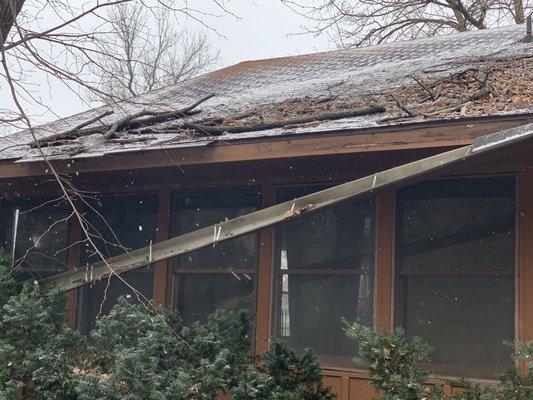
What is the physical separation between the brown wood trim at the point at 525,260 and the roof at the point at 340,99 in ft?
2.24

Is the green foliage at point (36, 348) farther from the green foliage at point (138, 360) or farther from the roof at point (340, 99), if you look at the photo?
the roof at point (340, 99)

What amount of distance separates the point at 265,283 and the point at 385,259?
44.9 inches

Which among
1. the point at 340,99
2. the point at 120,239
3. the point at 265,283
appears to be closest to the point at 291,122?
the point at 340,99

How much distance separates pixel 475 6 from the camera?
21.4 meters

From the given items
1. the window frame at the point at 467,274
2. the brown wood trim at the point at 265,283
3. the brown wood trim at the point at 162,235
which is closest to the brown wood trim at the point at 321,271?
the brown wood trim at the point at 265,283

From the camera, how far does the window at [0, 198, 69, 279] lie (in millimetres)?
8320

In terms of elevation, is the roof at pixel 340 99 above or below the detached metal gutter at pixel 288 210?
above

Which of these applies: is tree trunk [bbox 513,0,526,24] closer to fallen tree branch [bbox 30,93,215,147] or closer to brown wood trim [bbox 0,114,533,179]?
fallen tree branch [bbox 30,93,215,147]

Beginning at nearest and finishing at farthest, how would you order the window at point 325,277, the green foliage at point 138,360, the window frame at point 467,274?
the green foliage at point 138,360 → the window frame at point 467,274 → the window at point 325,277

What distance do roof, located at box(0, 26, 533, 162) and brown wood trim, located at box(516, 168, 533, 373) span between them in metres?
0.68

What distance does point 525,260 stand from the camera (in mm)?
5652

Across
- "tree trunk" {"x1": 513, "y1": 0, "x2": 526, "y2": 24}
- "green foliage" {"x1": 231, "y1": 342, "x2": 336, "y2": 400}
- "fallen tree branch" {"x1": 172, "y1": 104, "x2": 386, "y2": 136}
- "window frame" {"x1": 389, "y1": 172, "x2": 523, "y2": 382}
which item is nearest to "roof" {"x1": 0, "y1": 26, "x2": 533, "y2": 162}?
"fallen tree branch" {"x1": 172, "y1": 104, "x2": 386, "y2": 136}

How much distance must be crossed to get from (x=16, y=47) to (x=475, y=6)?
16.9 metres

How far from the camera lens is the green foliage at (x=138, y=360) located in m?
5.20
